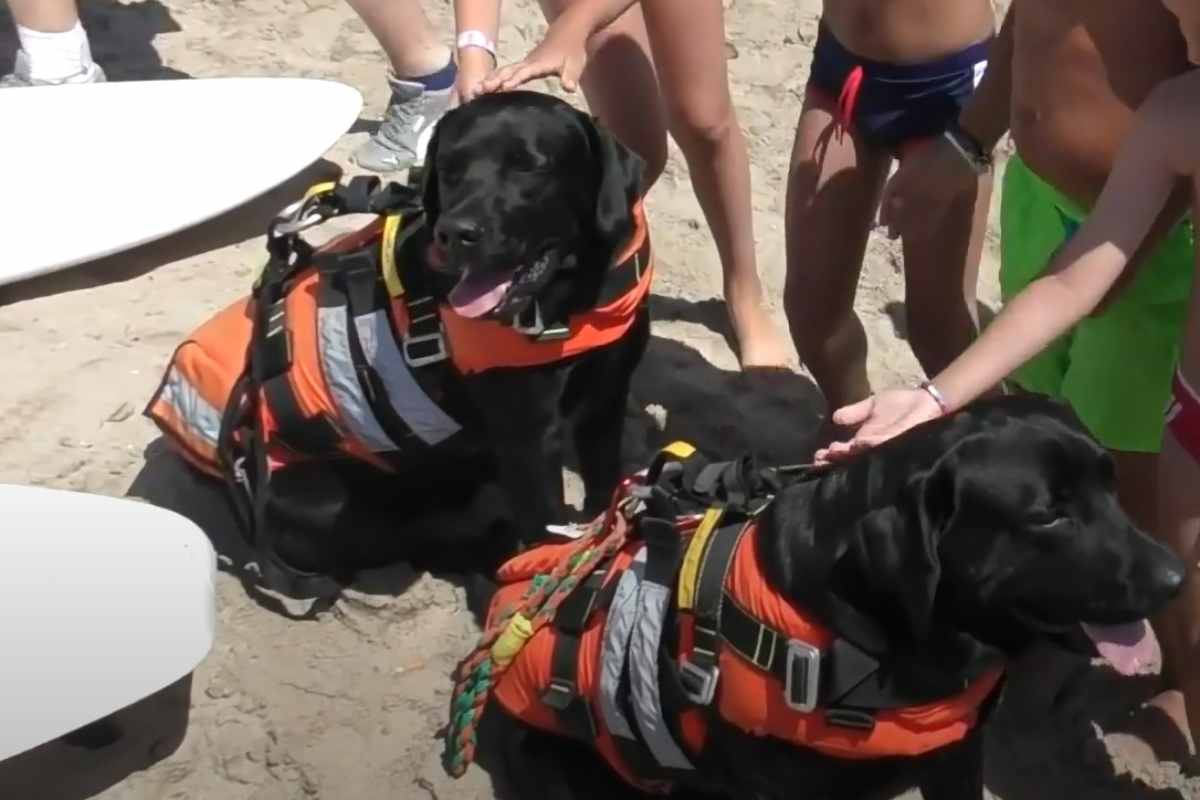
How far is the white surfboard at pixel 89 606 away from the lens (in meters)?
2.35

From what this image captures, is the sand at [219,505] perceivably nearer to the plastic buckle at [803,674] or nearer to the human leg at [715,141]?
the human leg at [715,141]

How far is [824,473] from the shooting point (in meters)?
1.81

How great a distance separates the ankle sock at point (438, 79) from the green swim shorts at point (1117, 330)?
1.77m

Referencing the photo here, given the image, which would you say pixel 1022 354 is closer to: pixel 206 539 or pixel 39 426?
pixel 206 539

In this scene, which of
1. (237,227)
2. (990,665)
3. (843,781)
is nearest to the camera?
(990,665)

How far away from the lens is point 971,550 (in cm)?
163

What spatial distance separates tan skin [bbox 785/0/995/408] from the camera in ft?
7.86

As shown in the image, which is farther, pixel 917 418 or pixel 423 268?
pixel 423 268

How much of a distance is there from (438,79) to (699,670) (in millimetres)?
2331

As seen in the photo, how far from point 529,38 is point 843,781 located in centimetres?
304

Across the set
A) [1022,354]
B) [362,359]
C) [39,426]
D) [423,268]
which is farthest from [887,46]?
[39,426]

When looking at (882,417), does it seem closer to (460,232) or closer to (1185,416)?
(1185,416)

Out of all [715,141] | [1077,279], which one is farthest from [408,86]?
[1077,279]

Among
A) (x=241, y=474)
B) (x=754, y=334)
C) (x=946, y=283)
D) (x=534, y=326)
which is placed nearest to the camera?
(x=534, y=326)
